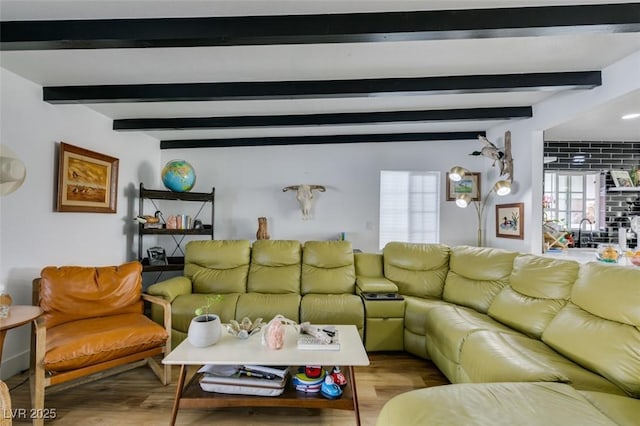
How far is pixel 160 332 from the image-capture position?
221cm

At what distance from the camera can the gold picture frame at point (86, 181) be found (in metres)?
2.73

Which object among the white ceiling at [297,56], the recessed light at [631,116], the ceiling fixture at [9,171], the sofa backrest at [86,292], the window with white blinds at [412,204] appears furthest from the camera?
the window with white blinds at [412,204]

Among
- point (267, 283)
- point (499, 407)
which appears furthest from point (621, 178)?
point (267, 283)

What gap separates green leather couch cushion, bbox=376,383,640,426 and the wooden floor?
2.57ft

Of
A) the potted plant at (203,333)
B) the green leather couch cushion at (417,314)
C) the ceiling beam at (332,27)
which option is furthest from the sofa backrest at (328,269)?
the ceiling beam at (332,27)

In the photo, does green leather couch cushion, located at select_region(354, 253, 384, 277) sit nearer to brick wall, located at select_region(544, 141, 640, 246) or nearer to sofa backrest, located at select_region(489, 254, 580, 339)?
sofa backrest, located at select_region(489, 254, 580, 339)

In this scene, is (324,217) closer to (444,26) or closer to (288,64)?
(288,64)

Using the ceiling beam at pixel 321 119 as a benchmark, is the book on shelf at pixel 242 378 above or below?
below

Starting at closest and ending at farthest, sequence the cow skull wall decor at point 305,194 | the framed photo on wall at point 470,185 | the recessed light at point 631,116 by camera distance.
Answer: the recessed light at point 631,116 → the cow skull wall decor at point 305,194 → the framed photo on wall at point 470,185

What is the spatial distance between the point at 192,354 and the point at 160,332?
0.64m

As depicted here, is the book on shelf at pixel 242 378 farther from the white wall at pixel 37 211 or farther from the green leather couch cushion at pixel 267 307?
the white wall at pixel 37 211

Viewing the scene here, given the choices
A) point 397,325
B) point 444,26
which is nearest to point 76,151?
point 444,26

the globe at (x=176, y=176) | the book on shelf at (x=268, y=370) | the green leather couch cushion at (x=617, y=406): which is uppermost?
the globe at (x=176, y=176)

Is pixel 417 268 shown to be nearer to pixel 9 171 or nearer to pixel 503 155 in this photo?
pixel 503 155
